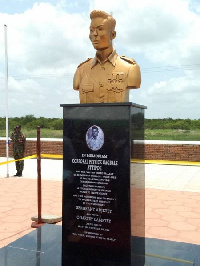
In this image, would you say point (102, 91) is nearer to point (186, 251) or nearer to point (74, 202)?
point (74, 202)

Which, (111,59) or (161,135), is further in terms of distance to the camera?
(161,135)

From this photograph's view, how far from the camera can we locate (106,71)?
321 cm

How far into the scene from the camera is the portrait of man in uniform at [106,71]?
3.11 m

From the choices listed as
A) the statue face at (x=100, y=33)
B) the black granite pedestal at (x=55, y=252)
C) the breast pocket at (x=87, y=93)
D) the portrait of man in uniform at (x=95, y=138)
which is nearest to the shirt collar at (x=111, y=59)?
the statue face at (x=100, y=33)

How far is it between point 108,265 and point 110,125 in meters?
1.36

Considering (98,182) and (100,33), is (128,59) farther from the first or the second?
(98,182)

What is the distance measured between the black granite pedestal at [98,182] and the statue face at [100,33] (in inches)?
24.6

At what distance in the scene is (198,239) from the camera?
4129mm

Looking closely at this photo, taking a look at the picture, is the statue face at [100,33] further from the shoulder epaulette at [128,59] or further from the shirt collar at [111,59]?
the shoulder epaulette at [128,59]

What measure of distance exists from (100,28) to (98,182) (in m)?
1.49

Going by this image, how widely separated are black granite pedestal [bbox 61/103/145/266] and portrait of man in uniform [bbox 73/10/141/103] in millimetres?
185

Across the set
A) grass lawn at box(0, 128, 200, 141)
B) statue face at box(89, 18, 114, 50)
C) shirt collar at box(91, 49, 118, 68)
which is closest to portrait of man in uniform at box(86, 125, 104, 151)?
shirt collar at box(91, 49, 118, 68)

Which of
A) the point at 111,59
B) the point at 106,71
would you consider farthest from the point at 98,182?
the point at 111,59

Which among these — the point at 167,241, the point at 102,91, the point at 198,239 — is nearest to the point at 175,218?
the point at 198,239
